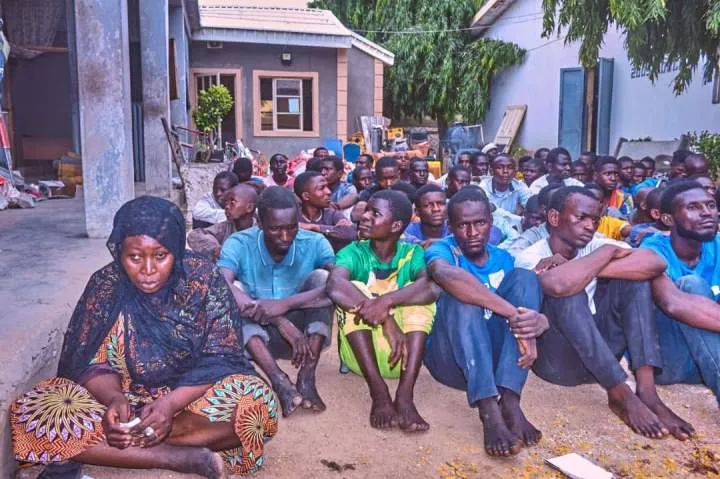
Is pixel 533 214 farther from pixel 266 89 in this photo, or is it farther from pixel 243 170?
pixel 266 89

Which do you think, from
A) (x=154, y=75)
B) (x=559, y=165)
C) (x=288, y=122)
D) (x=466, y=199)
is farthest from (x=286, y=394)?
(x=288, y=122)

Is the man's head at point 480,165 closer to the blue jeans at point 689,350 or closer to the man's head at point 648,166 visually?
the man's head at point 648,166

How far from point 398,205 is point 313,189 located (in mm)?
1386

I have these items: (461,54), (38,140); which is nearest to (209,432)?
(38,140)

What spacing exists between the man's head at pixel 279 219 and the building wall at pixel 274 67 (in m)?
10.5

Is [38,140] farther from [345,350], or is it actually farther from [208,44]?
[345,350]

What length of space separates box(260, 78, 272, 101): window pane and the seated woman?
1185cm

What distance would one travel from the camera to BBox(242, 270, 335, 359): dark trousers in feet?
10.5

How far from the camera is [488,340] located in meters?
2.86

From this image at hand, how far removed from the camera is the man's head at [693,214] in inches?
125

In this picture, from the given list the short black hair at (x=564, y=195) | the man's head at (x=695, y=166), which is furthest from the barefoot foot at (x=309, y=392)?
the man's head at (x=695, y=166)

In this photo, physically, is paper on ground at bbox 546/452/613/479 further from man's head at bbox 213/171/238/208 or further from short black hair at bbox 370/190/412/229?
man's head at bbox 213/171/238/208

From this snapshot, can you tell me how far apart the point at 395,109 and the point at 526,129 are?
14.4 feet

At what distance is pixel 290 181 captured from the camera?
7133 mm
